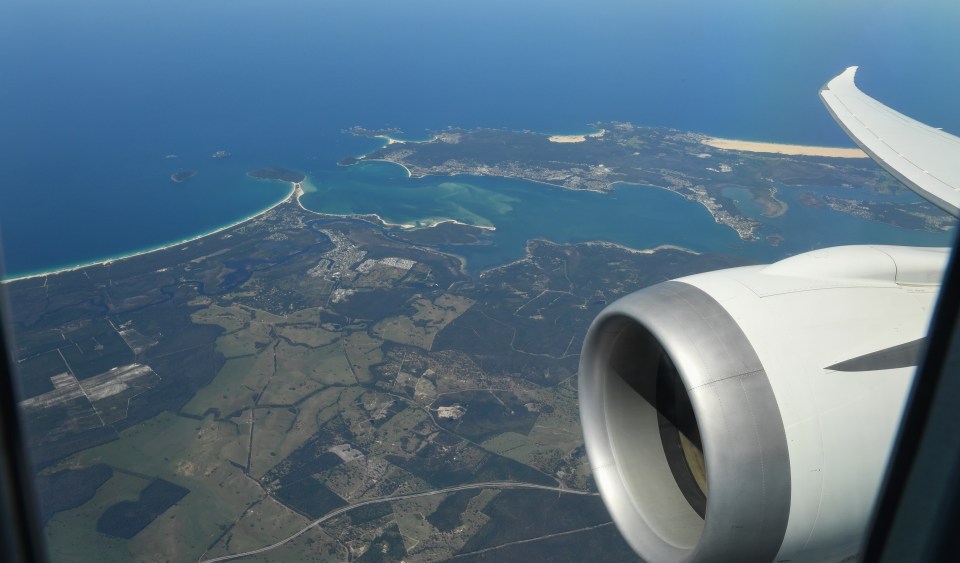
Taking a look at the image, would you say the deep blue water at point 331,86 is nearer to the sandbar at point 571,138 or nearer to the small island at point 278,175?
the small island at point 278,175

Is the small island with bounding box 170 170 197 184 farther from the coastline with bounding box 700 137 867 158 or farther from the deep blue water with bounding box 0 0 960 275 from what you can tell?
the coastline with bounding box 700 137 867 158

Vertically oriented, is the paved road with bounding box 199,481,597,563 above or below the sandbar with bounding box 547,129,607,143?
below

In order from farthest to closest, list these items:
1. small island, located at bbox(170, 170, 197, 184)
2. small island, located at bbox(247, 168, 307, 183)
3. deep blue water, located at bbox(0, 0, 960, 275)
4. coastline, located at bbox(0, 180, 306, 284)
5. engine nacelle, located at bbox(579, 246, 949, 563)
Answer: small island, located at bbox(170, 170, 197, 184) < small island, located at bbox(247, 168, 307, 183) < deep blue water, located at bbox(0, 0, 960, 275) < coastline, located at bbox(0, 180, 306, 284) < engine nacelle, located at bbox(579, 246, 949, 563)

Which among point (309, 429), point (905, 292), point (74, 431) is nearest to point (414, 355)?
point (309, 429)

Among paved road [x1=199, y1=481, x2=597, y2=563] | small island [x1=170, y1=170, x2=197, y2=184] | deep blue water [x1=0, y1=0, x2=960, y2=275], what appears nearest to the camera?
paved road [x1=199, y1=481, x2=597, y2=563]

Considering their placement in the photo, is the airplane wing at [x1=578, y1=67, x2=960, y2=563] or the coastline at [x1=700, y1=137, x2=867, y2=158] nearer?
the airplane wing at [x1=578, y1=67, x2=960, y2=563]

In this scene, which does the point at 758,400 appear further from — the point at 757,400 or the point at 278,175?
the point at 278,175

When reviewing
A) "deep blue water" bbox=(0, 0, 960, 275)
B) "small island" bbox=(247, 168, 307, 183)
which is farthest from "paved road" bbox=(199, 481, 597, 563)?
"small island" bbox=(247, 168, 307, 183)

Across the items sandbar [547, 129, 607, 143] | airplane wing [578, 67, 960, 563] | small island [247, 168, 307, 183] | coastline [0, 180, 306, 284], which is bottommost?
coastline [0, 180, 306, 284]
